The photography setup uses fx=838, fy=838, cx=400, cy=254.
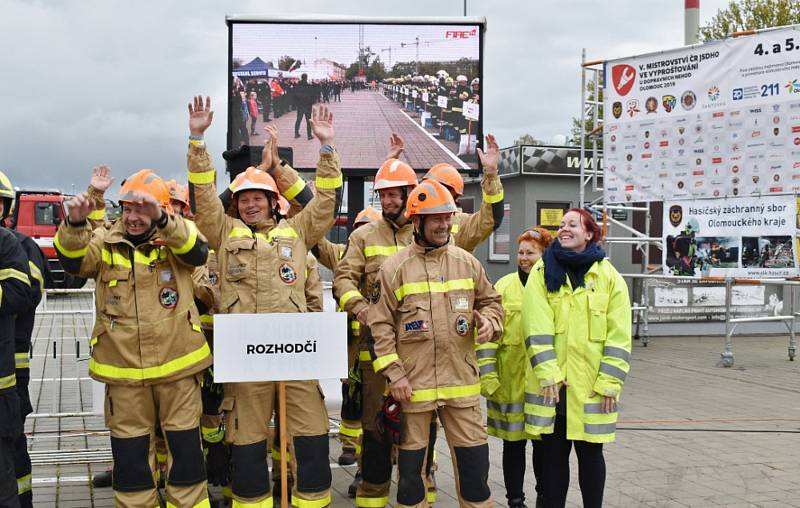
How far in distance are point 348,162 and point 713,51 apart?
20.5 ft

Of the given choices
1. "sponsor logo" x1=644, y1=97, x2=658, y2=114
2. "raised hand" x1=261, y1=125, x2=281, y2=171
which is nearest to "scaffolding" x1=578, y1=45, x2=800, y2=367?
"sponsor logo" x1=644, y1=97, x2=658, y2=114

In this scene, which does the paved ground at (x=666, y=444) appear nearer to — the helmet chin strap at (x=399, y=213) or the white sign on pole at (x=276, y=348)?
the white sign on pole at (x=276, y=348)

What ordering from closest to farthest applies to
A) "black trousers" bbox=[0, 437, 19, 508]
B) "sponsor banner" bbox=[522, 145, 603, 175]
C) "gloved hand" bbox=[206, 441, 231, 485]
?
1. "black trousers" bbox=[0, 437, 19, 508]
2. "gloved hand" bbox=[206, 441, 231, 485]
3. "sponsor banner" bbox=[522, 145, 603, 175]

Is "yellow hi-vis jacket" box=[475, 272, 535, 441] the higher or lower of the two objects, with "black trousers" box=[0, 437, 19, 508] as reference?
higher

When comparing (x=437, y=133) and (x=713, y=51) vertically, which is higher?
(x=713, y=51)

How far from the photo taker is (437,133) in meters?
10.1

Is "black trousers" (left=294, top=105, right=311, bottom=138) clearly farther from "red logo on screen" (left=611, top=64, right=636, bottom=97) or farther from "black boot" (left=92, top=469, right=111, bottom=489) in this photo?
"red logo on screen" (left=611, top=64, right=636, bottom=97)

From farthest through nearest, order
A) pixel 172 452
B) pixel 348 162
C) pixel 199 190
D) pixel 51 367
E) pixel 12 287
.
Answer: pixel 51 367 < pixel 348 162 < pixel 199 190 < pixel 172 452 < pixel 12 287

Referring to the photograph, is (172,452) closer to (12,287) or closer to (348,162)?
(12,287)

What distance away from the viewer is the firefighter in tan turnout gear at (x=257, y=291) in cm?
488

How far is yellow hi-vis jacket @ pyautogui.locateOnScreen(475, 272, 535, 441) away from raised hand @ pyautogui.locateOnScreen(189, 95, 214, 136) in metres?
2.13

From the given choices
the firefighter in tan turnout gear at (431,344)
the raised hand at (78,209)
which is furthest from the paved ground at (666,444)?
the raised hand at (78,209)

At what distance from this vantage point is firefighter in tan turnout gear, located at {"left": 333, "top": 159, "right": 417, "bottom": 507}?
5391 millimetres

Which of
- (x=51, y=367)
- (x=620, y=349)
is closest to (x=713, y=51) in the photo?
(x=620, y=349)
